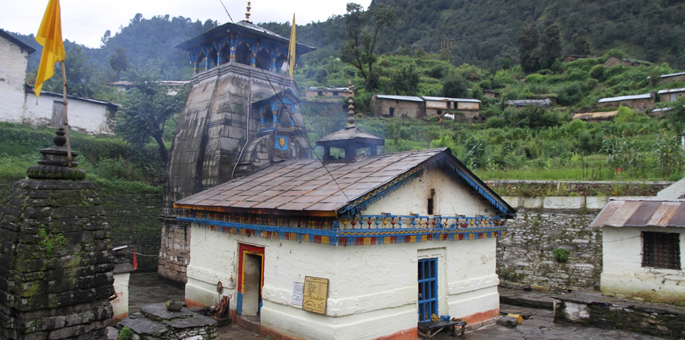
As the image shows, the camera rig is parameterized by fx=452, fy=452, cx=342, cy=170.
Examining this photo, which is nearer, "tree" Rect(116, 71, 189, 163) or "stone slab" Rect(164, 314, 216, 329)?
"stone slab" Rect(164, 314, 216, 329)

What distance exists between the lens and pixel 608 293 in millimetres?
12180

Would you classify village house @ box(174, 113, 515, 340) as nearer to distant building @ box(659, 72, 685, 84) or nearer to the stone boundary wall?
the stone boundary wall

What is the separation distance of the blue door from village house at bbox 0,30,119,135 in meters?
19.5

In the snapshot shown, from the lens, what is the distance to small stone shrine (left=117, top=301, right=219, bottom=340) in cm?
721

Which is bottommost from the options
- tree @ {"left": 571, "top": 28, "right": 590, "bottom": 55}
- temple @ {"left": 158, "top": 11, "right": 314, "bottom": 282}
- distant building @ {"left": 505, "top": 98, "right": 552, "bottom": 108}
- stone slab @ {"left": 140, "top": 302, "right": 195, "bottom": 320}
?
stone slab @ {"left": 140, "top": 302, "right": 195, "bottom": 320}

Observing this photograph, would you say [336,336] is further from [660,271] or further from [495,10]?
[495,10]

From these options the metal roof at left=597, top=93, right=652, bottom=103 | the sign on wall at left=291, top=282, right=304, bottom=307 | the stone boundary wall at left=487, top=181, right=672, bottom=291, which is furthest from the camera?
the metal roof at left=597, top=93, right=652, bottom=103

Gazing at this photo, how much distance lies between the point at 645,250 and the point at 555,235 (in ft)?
12.0

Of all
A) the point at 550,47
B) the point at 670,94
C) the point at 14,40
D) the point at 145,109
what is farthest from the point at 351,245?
the point at 550,47

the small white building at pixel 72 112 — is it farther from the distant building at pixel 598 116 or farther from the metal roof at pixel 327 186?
the distant building at pixel 598 116

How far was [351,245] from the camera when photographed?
754 centimetres

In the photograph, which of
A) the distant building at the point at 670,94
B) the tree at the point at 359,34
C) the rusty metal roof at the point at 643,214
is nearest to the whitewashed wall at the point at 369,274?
the rusty metal roof at the point at 643,214

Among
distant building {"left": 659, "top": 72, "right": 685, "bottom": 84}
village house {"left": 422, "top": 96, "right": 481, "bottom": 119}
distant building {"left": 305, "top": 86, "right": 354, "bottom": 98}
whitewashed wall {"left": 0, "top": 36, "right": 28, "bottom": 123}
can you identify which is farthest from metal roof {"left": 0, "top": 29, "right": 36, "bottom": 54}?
distant building {"left": 659, "top": 72, "right": 685, "bottom": 84}

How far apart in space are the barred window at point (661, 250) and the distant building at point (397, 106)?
3115 cm
